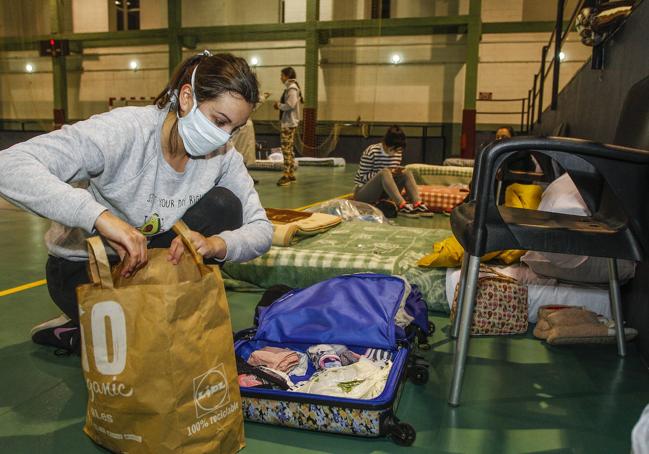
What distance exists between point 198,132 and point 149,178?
7.5 inches

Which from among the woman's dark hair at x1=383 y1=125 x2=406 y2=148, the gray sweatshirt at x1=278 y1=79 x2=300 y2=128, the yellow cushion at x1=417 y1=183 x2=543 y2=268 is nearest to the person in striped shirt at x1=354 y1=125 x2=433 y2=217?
the woman's dark hair at x1=383 y1=125 x2=406 y2=148

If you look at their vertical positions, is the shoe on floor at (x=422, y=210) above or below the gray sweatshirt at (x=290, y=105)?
below

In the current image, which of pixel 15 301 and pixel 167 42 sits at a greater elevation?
Result: pixel 167 42

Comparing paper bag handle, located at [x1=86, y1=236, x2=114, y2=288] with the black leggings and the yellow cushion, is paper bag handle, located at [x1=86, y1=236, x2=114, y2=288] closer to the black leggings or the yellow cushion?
the black leggings

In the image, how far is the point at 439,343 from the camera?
1.92 m

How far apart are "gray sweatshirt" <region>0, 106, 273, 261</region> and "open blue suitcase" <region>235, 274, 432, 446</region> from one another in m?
0.29

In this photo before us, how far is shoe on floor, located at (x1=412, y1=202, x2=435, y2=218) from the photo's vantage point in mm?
4827

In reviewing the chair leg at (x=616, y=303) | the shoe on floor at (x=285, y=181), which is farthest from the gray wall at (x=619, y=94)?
the shoe on floor at (x=285, y=181)

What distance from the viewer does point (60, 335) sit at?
68.6 inches

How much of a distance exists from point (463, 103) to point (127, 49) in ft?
29.1

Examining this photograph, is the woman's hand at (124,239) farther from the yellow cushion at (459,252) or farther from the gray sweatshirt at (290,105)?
the gray sweatshirt at (290,105)

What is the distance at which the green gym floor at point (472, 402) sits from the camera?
126cm

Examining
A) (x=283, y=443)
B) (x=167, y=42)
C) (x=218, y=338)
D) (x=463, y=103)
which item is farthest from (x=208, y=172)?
(x=167, y=42)

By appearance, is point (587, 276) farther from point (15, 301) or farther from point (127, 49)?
point (127, 49)
